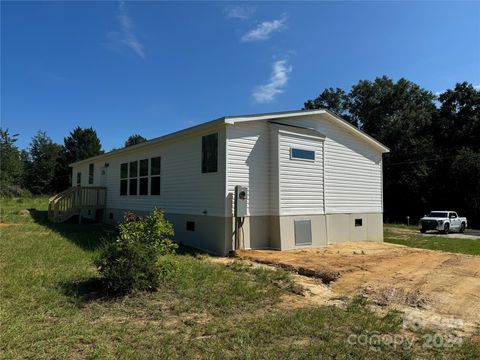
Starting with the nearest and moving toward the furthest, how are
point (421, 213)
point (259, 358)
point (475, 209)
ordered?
1. point (259, 358)
2. point (475, 209)
3. point (421, 213)

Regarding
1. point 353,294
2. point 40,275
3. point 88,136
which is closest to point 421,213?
point 353,294

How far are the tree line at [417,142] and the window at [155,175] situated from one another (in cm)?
2661

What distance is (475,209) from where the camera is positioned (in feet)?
98.0

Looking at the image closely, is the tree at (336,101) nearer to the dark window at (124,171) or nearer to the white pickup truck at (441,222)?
the white pickup truck at (441,222)

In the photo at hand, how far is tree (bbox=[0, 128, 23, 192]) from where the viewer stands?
36.2 meters

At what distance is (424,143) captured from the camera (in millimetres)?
33938

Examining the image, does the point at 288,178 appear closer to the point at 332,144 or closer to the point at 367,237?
the point at 332,144

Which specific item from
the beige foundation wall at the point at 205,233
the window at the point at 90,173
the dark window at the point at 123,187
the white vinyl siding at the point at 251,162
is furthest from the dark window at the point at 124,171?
the white vinyl siding at the point at 251,162

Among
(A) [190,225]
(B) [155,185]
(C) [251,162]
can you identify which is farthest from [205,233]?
(B) [155,185]

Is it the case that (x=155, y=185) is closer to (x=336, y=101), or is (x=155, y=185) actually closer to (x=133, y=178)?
(x=133, y=178)

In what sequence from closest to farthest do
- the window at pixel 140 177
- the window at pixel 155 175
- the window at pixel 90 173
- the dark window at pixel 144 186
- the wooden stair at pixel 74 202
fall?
the window at pixel 155 175, the window at pixel 140 177, the dark window at pixel 144 186, the wooden stair at pixel 74 202, the window at pixel 90 173

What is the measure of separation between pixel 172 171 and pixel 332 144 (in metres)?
5.45

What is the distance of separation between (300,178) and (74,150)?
4845 centimetres

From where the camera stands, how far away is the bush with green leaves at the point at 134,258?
5090 mm
